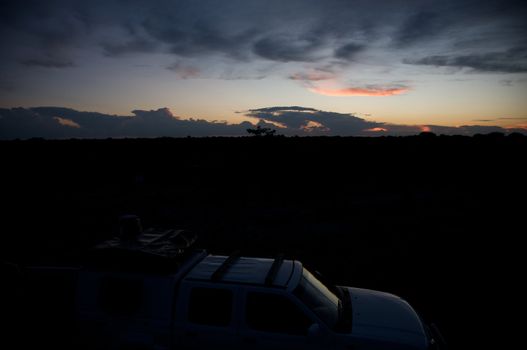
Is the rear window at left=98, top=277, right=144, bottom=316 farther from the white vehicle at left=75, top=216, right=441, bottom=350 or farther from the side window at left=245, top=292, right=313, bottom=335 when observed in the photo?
the side window at left=245, top=292, right=313, bottom=335

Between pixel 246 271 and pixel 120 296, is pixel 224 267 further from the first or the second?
pixel 120 296

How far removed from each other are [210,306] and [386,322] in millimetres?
2327

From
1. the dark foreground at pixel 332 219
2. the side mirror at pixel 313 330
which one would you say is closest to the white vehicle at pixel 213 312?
the side mirror at pixel 313 330

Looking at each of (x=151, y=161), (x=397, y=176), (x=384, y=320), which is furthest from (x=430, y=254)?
(x=151, y=161)

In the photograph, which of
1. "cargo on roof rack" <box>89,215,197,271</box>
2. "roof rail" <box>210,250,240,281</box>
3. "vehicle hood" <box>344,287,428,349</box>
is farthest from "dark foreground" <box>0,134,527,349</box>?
"roof rail" <box>210,250,240,281</box>

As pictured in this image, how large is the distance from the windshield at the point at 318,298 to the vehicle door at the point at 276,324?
0.60ft

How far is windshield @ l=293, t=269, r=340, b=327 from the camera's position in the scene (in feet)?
13.6

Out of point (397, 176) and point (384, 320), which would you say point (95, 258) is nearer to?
point (384, 320)

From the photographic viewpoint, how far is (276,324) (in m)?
4.00

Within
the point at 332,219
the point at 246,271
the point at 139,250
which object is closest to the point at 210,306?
the point at 246,271

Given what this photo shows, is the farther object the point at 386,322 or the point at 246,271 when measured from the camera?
the point at 246,271

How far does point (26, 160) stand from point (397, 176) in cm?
4039

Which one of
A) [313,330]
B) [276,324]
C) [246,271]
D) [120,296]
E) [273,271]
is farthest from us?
[246,271]

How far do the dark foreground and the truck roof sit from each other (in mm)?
2377
